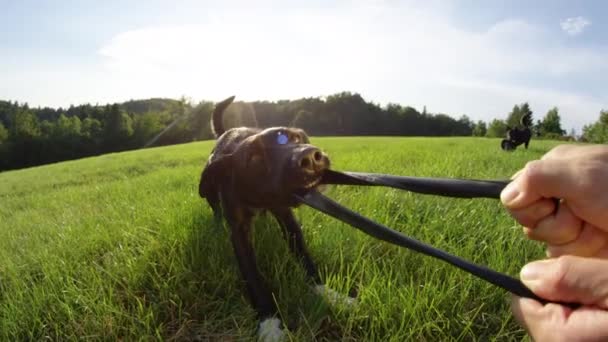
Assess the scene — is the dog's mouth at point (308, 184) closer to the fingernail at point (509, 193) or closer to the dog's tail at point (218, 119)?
the fingernail at point (509, 193)

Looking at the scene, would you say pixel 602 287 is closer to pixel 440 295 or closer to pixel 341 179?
pixel 341 179

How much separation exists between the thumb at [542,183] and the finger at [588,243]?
0.46 feet

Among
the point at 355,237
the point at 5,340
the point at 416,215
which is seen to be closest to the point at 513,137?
the point at 416,215

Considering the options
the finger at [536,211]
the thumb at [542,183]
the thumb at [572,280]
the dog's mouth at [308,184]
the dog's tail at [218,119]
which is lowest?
the thumb at [572,280]

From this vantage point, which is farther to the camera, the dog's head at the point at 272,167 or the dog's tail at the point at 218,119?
the dog's tail at the point at 218,119

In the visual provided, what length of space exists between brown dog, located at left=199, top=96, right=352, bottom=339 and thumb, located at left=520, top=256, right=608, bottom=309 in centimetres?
64

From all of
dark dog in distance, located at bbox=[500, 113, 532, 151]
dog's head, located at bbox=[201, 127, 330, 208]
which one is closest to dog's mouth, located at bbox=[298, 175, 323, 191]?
dog's head, located at bbox=[201, 127, 330, 208]

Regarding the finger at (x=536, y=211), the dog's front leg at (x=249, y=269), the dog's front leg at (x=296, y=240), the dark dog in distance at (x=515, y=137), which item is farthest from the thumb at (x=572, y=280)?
the dark dog in distance at (x=515, y=137)

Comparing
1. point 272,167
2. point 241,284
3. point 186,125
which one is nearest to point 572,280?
point 272,167

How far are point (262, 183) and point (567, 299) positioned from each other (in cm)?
91

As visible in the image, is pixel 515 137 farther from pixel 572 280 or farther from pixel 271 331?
pixel 572 280

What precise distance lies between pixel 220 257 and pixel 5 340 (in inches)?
35.1

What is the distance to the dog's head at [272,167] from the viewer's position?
1165 millimetres

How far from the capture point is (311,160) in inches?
45.5
